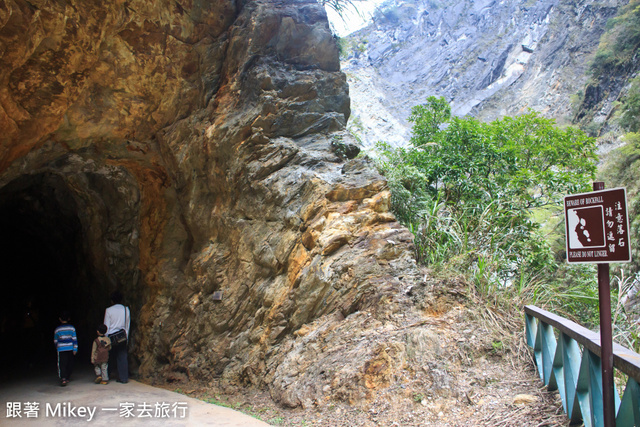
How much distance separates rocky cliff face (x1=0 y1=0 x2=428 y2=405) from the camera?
5.56 meters

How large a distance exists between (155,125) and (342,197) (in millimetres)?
4213

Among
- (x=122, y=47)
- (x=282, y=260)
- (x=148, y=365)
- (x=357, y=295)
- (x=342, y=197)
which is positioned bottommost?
(x=148, y=365)

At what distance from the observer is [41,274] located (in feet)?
48.2

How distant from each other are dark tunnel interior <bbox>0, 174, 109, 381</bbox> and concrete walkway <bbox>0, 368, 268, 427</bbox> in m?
3.55

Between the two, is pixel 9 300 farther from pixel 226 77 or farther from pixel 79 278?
pixel 226 77

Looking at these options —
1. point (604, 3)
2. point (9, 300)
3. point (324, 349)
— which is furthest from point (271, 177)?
point (604, 3)

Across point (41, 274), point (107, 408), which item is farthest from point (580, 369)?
point (41, 274)

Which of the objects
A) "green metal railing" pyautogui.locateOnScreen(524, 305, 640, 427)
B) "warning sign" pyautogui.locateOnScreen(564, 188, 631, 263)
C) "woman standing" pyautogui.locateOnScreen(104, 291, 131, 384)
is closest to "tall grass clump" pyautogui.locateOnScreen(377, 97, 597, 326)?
"green metal railing" pyautogui.locateOnScreen(524, 305, 640, 427)

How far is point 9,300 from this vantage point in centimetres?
1411

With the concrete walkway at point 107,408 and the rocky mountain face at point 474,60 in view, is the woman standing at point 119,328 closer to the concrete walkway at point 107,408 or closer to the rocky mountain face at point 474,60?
the concrete walkway at point 107,408

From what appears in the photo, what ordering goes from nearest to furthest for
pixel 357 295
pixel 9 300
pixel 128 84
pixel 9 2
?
pixel 9 2, pixel 357 295, pixel 128 84, pixel 9 300

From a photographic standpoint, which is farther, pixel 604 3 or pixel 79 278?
pixel 604 3

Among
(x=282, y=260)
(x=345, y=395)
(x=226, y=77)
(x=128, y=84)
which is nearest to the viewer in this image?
(x=345, y=395)

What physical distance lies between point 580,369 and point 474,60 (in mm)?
39315
